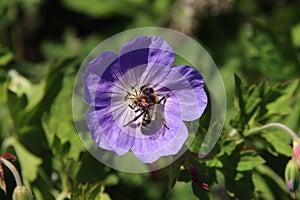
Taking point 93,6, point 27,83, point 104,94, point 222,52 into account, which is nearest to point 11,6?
point 93,6

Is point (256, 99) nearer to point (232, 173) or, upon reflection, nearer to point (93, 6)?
point (232, 173)

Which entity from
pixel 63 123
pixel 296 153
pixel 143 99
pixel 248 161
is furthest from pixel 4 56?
pixel 296 153

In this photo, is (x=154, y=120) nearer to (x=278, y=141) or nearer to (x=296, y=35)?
(x=278, y=141)

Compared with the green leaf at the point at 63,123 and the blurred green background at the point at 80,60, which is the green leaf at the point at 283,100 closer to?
the blurred green background at the point at 80,60

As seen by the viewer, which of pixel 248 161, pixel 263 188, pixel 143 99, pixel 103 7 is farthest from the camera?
pixel 103 7

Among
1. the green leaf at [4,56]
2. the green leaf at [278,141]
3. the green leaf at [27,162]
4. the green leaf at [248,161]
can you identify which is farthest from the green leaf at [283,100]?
the green leaf at [4,56]

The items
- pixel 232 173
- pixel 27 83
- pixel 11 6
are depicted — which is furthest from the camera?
pixel 11 6

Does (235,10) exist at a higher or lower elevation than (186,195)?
higher
